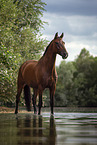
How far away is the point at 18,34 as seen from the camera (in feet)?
89.9

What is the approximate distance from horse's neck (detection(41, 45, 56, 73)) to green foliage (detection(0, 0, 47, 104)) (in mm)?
7554

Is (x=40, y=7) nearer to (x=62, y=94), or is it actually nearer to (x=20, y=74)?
(x=20, y=74)

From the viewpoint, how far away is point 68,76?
70875 mm

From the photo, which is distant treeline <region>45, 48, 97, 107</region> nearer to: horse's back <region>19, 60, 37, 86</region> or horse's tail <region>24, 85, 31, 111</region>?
horse's tail <region>24, 85, 31, 111</region>

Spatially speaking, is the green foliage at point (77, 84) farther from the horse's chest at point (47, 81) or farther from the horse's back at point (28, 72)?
the horse's chest at point (47, 81)

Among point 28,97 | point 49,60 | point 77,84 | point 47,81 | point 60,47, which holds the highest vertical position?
point 77,84

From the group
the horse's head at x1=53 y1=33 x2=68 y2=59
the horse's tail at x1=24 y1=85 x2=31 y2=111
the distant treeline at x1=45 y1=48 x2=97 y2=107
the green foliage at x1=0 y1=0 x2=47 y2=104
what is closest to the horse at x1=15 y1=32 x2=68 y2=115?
the horse's head at x1=53 y1=33 x2=68 y2=59

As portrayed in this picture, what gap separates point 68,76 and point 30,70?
189ft

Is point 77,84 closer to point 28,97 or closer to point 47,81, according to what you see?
point 28,97

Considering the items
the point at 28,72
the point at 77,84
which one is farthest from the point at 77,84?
the point at 28,72

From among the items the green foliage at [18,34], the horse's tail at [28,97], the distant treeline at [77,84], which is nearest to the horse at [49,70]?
the horse's tail at [28,97]

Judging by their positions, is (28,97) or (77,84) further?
(77,84)

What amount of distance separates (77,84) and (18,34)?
4363 cm

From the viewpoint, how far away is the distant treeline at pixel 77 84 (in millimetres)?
67125
